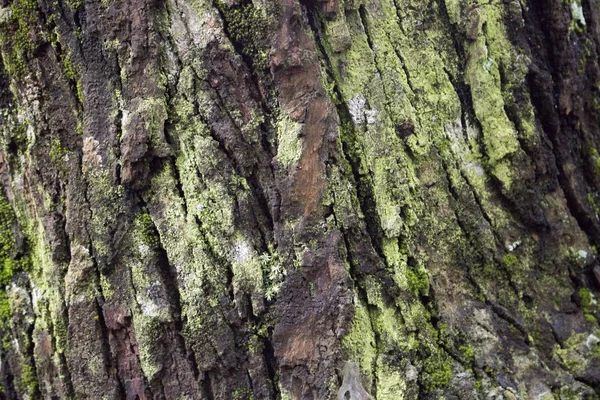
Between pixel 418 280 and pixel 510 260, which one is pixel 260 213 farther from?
pixel 510 260

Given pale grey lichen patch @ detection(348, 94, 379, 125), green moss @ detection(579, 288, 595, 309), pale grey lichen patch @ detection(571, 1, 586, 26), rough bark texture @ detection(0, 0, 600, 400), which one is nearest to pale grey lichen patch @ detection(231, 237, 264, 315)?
rough bark texture @ detection(0, 0, 600, 400)

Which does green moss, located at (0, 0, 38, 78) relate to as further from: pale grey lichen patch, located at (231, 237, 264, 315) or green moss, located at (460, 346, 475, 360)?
green moss, located at (460, 346, 475, 360)

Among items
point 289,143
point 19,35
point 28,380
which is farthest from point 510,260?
point 19,35

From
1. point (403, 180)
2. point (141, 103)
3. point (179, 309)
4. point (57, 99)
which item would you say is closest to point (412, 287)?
point (403, 180)

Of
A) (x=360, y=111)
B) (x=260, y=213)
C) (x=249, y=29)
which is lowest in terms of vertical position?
(x=260, y=213)

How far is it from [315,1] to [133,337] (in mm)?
1991

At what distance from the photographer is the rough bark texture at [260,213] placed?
103 inches

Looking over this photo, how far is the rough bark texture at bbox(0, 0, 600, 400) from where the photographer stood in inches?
103

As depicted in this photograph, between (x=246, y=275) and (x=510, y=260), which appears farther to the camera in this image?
(x=510, y=260)

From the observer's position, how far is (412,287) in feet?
9.14

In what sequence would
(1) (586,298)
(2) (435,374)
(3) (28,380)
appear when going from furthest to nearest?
(1) (586,298)
(3) (28,380)
(2) (435,374)

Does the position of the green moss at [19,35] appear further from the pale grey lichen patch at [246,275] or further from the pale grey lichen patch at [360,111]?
the pale grey lichen patch at [360,111]

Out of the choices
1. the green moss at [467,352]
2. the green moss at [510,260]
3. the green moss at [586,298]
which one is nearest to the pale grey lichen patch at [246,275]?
the green moss at [467,352]

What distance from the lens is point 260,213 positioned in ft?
8.71
